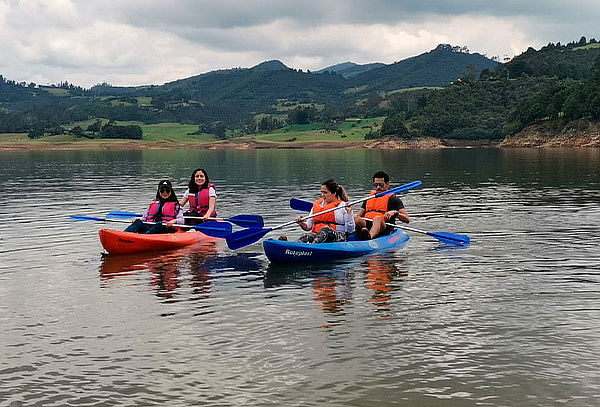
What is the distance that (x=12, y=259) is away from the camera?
2136 centimetres

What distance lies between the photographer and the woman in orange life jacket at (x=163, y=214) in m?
23.3

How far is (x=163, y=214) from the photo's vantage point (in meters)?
23.9

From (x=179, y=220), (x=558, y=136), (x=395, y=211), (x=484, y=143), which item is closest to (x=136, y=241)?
(x=179, y=220)

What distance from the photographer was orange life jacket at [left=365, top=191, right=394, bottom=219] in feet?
75.2

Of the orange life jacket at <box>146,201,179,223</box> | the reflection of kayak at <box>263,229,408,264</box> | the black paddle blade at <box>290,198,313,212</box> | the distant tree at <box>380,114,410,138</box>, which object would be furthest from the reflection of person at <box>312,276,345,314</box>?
the distant tree at <box>380,114,410,138</box>

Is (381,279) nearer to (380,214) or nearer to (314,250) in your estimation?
(314,250)

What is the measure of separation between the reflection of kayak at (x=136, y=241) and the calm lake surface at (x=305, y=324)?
0.48m

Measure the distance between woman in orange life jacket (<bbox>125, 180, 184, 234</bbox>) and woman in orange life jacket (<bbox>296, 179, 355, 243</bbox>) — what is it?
5131 mm

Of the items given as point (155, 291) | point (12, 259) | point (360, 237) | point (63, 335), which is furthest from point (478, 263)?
point (12, 259)

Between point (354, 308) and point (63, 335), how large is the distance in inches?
236

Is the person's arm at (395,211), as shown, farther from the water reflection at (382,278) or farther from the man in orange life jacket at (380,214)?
the water reflection at (382,278)

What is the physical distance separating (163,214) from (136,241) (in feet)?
7.18

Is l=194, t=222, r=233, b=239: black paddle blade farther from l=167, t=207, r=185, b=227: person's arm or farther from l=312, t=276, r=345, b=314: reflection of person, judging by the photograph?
l=312, t=276, r=345, b=314: reflection of person

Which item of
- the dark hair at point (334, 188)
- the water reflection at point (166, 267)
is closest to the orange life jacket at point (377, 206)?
the dark hair at point (334, 188)
